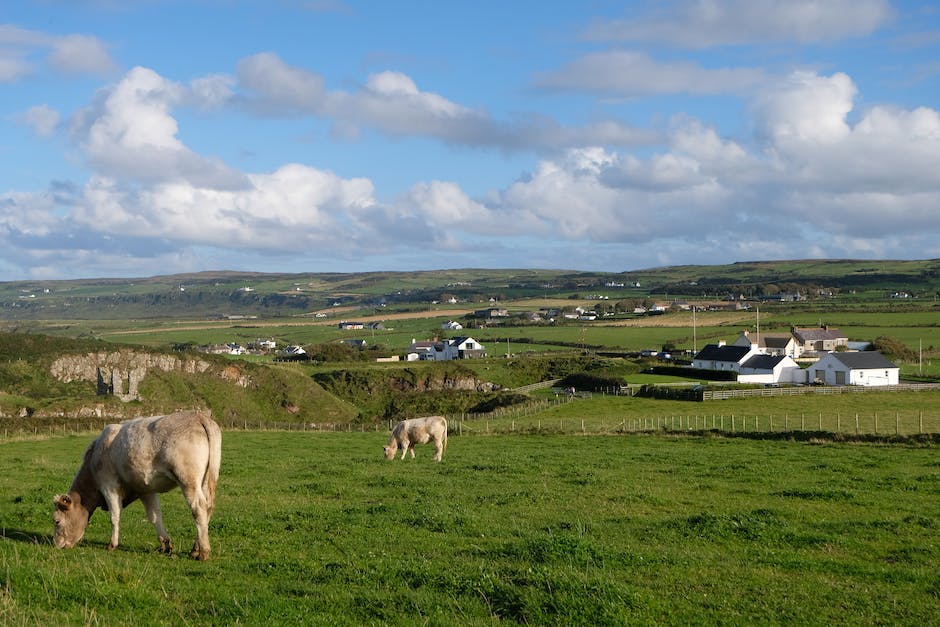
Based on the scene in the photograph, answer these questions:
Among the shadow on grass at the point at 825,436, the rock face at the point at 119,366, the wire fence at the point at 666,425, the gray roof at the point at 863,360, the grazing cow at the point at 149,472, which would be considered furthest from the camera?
the gray roof at the point at 863,360

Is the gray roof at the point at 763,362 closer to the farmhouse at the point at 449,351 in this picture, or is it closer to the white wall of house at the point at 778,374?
the white wall of house at the point at 778,374

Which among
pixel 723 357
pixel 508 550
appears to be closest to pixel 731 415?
pixel 723 357

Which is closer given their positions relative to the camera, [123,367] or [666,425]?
[666,425]

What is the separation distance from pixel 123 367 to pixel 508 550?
80882 millimetres

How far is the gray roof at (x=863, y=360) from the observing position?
90.7m

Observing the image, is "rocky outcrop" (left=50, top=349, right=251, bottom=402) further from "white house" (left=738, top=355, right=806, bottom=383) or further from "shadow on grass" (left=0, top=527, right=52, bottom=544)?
"shadow on grass" (left=0, top=527, right=52, bottom=544)

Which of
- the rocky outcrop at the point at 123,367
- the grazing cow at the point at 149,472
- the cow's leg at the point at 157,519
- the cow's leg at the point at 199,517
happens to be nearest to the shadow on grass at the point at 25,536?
the grazing cow at the point at 149,472

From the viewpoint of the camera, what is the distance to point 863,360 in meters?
91.6

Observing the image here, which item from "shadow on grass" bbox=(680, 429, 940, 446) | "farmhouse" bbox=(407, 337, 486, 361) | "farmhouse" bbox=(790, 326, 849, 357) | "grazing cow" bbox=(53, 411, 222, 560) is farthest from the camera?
"farmhouse" bbox=(407, 337, 486, 361)

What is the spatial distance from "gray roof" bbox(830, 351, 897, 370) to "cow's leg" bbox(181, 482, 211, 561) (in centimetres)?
9050

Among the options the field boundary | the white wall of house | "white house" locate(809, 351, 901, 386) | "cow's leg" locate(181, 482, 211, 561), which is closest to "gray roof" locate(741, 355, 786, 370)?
the white wall of house

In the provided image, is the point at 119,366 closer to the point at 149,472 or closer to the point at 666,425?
the point at 666,425

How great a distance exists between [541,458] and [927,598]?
72.1ft

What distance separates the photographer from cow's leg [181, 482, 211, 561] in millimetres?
13586
